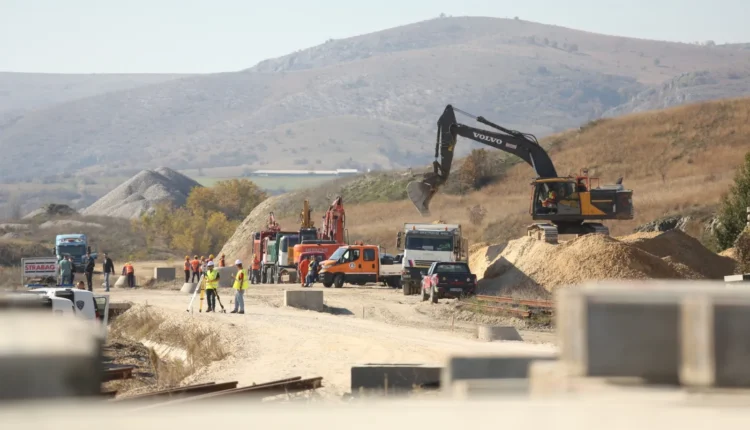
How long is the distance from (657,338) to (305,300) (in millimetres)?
29133

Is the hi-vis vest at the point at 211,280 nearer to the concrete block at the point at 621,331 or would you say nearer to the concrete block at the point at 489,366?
the concrete block at the point at 489,366

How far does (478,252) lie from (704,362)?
4159cm

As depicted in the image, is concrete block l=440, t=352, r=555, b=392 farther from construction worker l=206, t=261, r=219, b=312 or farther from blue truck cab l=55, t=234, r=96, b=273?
blue truck cab l=55, t=234, r=96, b=273

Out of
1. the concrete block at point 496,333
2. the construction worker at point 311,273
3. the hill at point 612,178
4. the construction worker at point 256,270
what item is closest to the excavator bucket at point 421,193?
the construction worker at point 311,273

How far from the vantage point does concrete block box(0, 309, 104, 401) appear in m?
7.70

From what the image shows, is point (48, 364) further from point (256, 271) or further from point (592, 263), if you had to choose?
point (256, 271)

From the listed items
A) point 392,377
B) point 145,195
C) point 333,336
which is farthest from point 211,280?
point 145,195

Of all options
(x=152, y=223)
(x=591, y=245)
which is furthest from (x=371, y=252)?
(x=152, y=223)

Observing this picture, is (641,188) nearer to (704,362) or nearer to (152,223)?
(152,223)

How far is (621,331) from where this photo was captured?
326 inches

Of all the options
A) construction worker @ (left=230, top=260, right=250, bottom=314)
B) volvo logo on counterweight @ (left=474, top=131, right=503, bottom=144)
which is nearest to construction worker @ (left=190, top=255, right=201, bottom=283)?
volvo logo on counterweight @ (left=474, top=131, right=503, bottom=144)

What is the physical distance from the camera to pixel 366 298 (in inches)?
1610

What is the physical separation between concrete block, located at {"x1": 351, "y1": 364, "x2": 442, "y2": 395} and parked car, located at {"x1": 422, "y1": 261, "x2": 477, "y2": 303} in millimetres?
18941

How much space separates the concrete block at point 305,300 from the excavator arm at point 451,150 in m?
7.50
